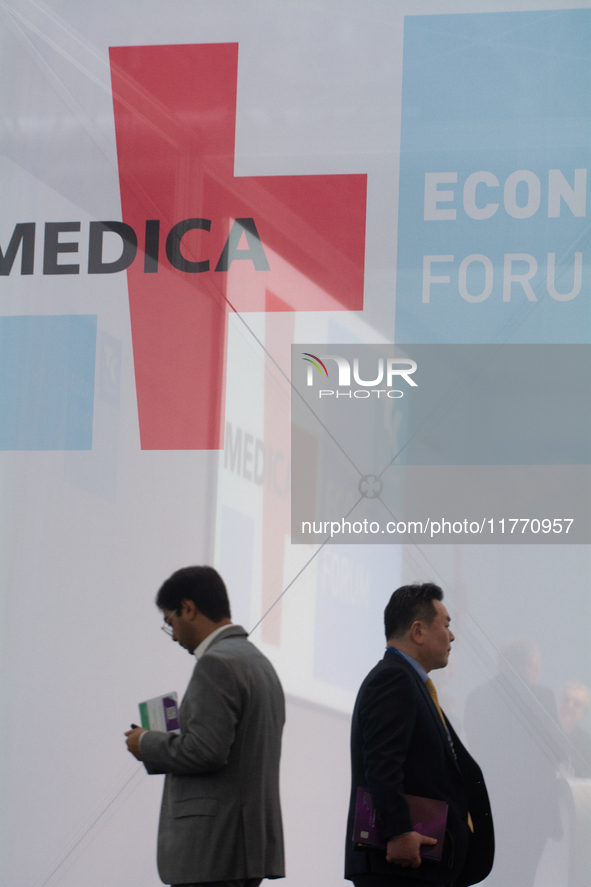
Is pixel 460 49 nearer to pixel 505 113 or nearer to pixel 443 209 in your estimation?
pixel 505 113

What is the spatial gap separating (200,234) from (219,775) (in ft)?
5.47

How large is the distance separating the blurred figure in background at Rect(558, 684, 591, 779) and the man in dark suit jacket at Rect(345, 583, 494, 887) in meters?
0.62

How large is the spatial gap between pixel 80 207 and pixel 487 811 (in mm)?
2049

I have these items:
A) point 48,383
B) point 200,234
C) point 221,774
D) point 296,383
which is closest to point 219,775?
point 221,774

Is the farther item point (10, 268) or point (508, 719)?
point (10, 268)

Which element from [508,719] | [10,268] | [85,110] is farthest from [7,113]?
[508,719]

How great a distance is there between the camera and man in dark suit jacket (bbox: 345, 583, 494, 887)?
1907 mm

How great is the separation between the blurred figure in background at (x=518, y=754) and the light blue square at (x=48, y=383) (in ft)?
4.37

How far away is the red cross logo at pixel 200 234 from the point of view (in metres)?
2.93

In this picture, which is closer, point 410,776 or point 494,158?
point 410,776

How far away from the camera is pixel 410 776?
77.4 inches

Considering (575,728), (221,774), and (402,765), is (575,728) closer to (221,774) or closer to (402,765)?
(402,765)

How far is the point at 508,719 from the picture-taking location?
2.66m

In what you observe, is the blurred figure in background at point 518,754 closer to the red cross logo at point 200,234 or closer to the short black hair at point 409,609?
the short black hair at point 409,609
